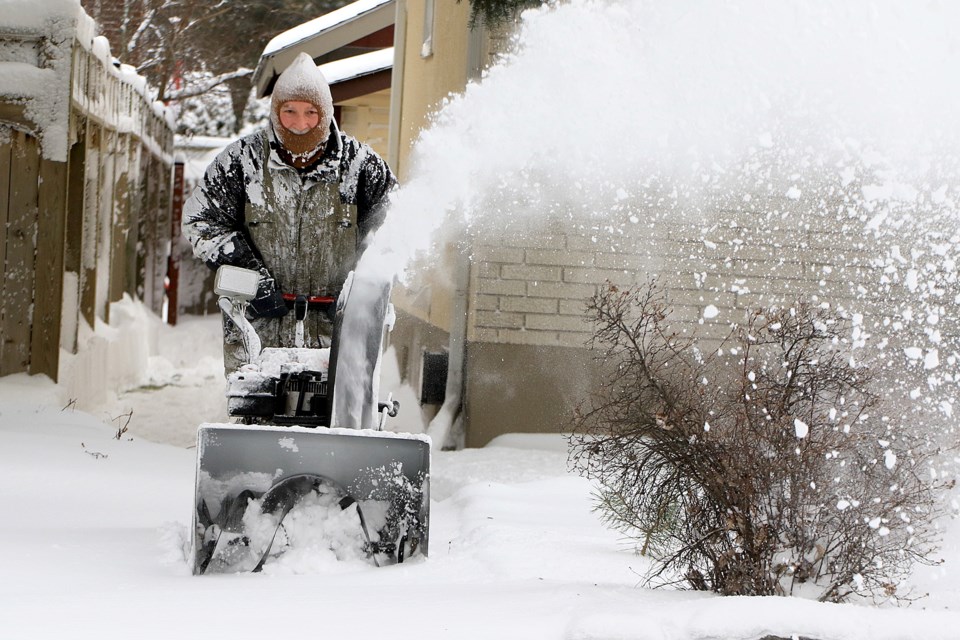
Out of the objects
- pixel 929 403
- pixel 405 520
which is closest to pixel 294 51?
pixel 929 403

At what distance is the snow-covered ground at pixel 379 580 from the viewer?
11.3ft

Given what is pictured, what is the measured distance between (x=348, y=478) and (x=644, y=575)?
117cm

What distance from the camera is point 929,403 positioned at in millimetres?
7977

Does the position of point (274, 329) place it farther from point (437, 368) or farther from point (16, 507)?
point (437, 368)

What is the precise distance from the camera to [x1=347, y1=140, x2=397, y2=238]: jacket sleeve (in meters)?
5.11

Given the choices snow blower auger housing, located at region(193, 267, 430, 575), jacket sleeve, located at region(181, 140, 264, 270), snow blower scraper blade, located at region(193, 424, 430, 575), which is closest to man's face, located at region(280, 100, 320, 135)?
jacket sleeve, located at region(181, 140, 264, 270)

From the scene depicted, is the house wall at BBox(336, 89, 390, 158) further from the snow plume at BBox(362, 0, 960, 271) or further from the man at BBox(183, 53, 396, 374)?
the man at BBox(183, 53, 396, 374)

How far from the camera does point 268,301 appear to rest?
15.4ft

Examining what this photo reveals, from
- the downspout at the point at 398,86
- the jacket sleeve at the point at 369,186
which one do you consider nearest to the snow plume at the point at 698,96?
the jacket sleeve at the point at 369,186

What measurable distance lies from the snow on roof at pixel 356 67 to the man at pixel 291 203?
8076 millimetres

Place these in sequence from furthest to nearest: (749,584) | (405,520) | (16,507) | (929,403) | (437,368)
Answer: (437,368)
(929,403)
(16,507)
(405,520)
(749,584)

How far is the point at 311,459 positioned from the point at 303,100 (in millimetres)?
1481

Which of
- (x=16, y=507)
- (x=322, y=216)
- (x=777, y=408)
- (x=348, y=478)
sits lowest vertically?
(x=16, y=507)

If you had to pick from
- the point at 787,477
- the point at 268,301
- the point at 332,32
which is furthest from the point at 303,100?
the point at 332,32
